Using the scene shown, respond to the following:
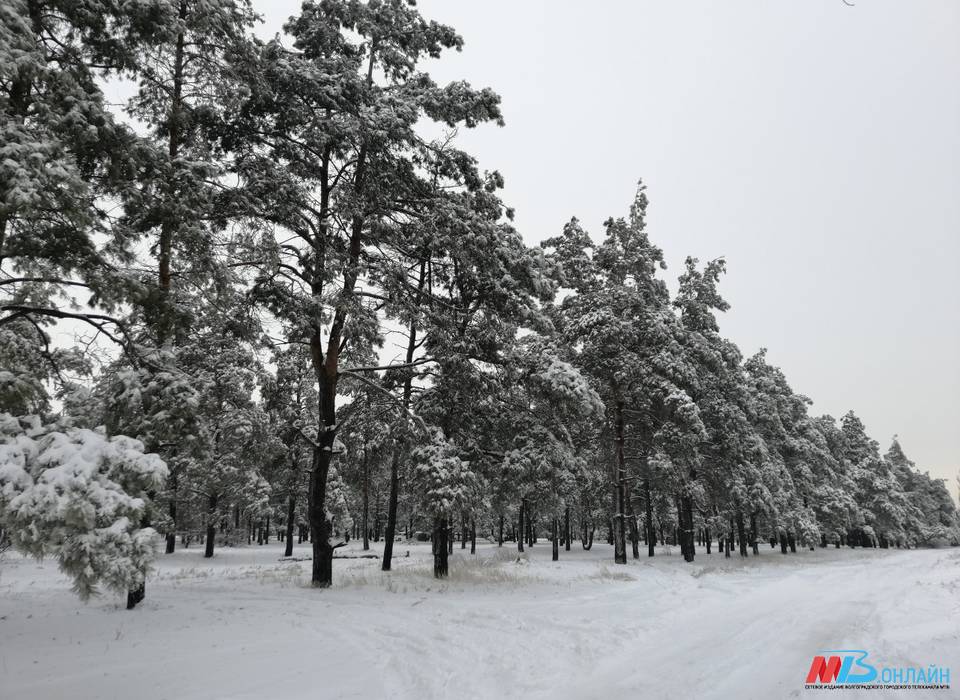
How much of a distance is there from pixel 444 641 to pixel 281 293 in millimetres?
9033

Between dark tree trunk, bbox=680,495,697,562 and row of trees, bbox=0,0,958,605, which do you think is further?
dark tree trunk, bbox=680,495,697,562

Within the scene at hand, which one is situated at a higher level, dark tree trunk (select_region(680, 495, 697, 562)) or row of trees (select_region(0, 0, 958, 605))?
row of trees (select_region(0, 0, 958, 605))

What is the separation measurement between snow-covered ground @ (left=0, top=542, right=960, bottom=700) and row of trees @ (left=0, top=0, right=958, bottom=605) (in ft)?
5.74

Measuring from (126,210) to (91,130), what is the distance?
274 centimetres

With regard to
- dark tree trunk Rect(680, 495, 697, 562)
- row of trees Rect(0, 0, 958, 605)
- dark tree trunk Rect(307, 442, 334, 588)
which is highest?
row of trees Rect(0, 0, 958, 605)

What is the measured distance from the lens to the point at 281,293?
1322 centimetres

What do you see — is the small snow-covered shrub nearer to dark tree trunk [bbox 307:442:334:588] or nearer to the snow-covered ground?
the snow-covered ground

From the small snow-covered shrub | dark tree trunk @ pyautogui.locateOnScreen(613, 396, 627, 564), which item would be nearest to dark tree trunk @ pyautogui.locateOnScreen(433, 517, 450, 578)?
dark tree trunk @ pyautogui.locateOnScreen(613, 396, 627, 564)

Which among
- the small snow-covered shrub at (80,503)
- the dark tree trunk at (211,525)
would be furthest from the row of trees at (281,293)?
the dark tree trunk at (211,525)

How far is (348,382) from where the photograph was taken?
18.6 m

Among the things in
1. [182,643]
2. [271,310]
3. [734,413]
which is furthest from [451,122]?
[734,413]

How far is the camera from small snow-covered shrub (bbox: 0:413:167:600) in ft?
14.1

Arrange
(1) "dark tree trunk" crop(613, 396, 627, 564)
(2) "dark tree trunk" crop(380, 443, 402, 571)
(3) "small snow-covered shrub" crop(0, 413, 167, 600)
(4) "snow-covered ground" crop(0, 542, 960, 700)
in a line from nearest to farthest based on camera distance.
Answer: (3) "small snow-covered shrub" crop(0, 413, 167, 600) < (4) "snow-covered ground" crop(0, 542, 960, 700) < (2) "dark tree trunk" crop(380, 443, 402, 571) < (1) "dark tree trunk" crop(613, 396, 627, 564)

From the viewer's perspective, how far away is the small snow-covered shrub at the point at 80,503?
4.30 metres
